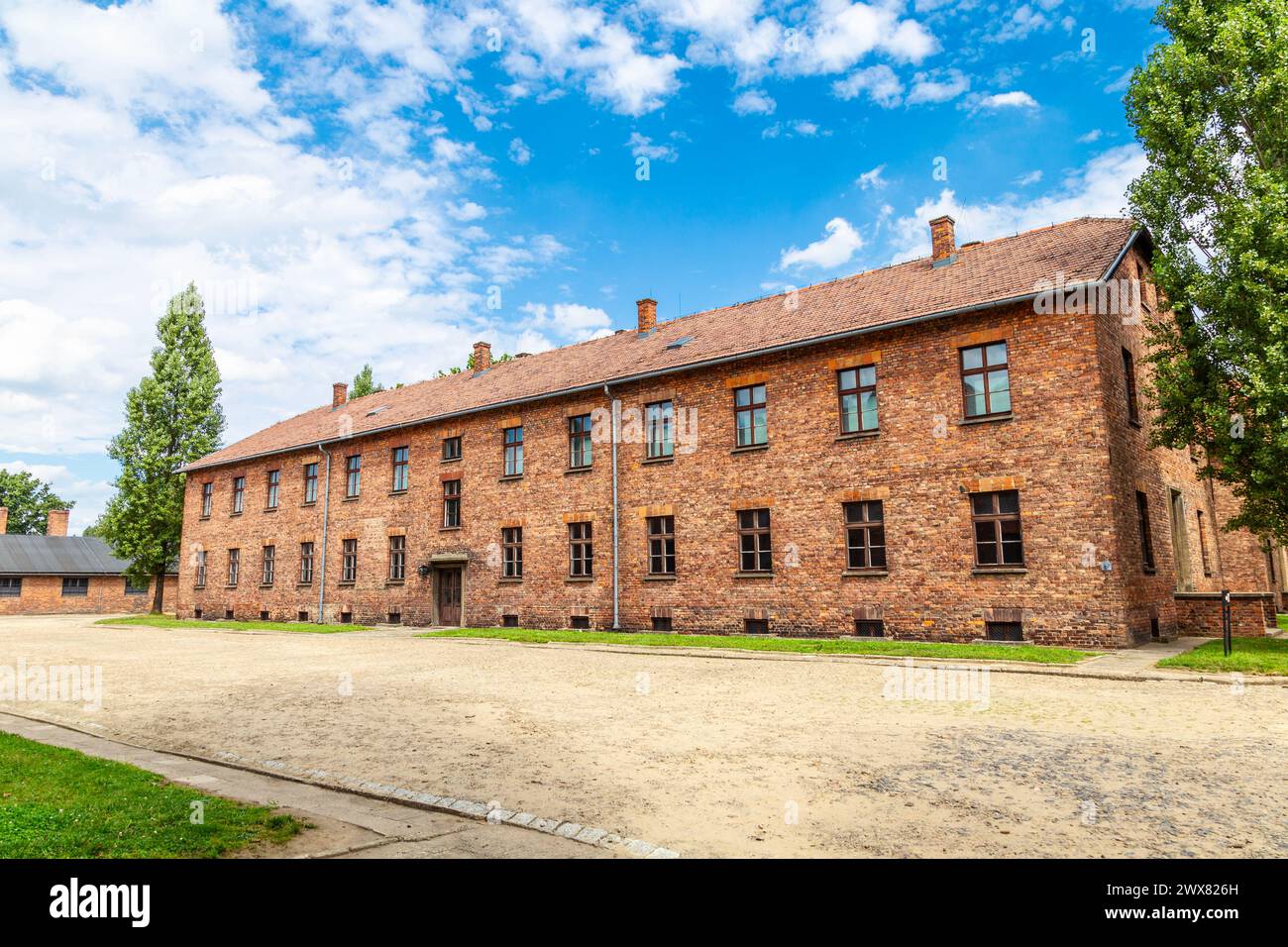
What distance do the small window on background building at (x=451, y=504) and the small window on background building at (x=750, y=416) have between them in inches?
430

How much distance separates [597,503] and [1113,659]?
13721mm

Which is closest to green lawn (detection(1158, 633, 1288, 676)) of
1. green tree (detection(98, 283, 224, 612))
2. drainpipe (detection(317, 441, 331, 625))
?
drainpipe (detection(317, 441, 331, 625))

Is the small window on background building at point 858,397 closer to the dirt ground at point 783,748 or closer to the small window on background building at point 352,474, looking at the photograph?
the dirt ground at point 783,748

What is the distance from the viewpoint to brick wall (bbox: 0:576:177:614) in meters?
47.4

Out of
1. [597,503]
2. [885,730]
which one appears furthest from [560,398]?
[885,730]

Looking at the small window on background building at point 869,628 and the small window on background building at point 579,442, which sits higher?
the small window on background building at point 579,442

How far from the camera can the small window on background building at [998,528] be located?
16312 millimetres

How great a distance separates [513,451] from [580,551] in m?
4.37

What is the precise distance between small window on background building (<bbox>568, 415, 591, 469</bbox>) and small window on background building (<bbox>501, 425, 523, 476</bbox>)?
2.14 m

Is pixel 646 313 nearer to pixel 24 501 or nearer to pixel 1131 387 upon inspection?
pixel 1131 387

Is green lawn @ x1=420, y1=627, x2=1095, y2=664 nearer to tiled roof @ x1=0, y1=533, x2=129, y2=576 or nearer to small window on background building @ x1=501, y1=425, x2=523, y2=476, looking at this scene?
small window on background building @ x1=501, y1=425, x2=523, y2=476

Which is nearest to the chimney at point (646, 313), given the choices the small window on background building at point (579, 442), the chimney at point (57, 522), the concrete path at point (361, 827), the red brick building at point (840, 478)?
the red brick building at point (840, 478)

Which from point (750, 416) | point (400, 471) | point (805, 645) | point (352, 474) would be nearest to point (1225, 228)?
point (750, 416)
